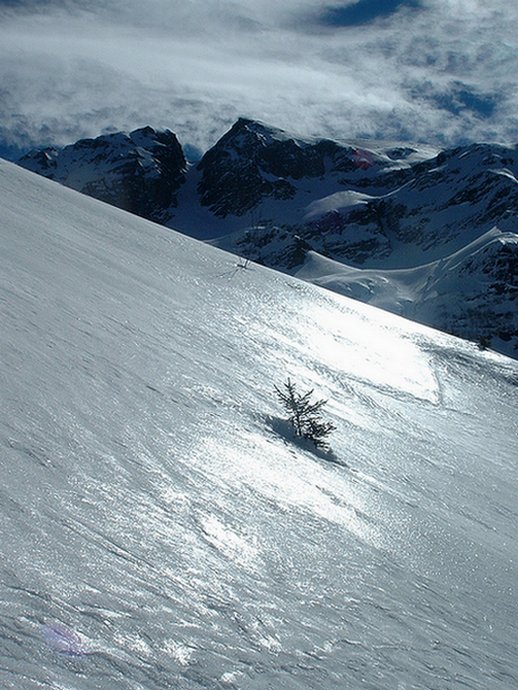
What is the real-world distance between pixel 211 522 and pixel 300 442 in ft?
8.30

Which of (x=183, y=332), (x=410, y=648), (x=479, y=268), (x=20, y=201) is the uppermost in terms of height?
(x=479, y=268)

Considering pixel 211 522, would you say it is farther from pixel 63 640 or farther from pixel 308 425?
pixel 308 425

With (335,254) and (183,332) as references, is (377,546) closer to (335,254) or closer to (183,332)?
(183,332)

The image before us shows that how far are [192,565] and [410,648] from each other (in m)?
1.17

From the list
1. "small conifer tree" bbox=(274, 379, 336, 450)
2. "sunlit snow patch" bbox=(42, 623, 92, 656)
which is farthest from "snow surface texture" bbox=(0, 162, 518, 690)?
"small conifer tree" bbox=(274, 379, 336, 450)

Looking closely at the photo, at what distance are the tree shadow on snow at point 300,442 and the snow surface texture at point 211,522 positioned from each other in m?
0.08

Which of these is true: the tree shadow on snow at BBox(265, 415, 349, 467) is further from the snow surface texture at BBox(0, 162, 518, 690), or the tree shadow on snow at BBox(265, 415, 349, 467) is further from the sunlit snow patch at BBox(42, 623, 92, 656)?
the sunlit snow patch at BBox(42, 623, 92, 656)

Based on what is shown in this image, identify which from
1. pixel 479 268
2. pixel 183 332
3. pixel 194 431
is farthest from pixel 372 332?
pixel 479 268

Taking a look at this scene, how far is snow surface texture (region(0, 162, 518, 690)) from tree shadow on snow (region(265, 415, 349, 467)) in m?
0.08

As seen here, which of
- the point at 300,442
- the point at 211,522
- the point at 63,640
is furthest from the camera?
the point at 300,442

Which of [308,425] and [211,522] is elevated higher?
[308,425]

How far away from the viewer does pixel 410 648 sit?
10.1 ft

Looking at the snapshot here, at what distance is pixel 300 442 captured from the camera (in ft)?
19.4

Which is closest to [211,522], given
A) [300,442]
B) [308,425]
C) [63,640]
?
Answer: [63,640]
